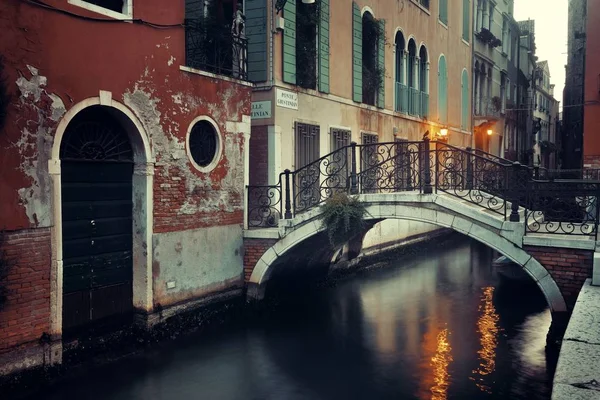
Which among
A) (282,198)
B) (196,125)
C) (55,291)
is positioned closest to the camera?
(55,291)

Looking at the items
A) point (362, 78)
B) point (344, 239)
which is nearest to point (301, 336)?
point (344, 239)

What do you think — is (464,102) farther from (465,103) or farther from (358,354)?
(358,354)

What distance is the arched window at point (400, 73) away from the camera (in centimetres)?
1533

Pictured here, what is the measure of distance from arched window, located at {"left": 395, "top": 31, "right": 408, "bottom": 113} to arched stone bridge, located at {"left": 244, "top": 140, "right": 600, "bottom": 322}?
588 cm

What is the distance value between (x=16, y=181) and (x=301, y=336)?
4807mm

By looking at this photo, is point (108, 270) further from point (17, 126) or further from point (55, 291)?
point (17, 126)

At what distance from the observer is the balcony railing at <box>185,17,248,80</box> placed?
906 centimetres

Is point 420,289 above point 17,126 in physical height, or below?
below

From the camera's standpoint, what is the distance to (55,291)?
6.68 meters

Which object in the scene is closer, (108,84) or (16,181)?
(16,181)

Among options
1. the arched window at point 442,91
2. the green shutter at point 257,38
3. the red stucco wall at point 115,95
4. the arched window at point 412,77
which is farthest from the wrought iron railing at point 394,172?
the arched window at point 442,91

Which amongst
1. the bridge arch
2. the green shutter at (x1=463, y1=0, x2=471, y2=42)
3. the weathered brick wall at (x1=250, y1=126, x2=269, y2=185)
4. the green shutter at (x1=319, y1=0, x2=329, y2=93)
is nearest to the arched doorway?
the bridge arch

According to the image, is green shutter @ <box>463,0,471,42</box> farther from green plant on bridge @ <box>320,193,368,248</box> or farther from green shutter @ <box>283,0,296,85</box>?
green plant on bridge @ <box>320,193,368,248</box>

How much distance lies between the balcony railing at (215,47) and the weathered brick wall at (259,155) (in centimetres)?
114
